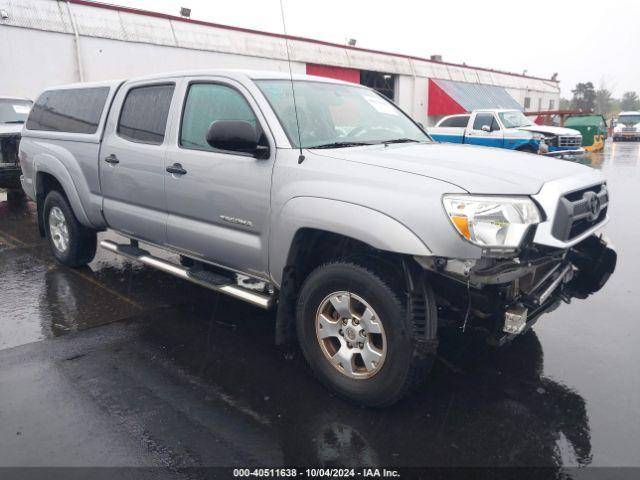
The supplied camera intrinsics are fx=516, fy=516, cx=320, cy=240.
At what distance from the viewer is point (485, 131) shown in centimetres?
1505

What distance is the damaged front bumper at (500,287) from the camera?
2678 millimetres

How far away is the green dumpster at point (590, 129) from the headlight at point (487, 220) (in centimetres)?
2434

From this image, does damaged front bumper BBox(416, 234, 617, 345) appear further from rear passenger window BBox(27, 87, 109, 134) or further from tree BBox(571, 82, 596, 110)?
tree BBox(571, 82, 596, 110)

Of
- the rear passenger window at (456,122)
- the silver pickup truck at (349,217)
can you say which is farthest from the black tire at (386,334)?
the rear passenger window at (456,122)

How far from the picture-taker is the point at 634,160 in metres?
18.8

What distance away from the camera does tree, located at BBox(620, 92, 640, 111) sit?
110562 mm

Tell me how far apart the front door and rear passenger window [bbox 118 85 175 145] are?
24 centimetres

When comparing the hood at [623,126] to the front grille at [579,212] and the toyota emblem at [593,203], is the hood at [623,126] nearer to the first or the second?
the front grille at [579,212]

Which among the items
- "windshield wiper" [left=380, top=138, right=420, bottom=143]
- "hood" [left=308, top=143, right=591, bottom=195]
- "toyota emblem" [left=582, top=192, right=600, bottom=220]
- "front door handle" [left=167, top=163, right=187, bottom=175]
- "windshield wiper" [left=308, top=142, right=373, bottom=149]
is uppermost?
"windshield wiper" [left=380, top=138, right=420, bottom=143]

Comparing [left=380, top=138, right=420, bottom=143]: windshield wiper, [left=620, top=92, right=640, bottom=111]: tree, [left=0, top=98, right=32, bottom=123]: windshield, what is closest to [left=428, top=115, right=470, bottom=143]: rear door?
[left=0, top=98, right=32, bottom=123]: windshield

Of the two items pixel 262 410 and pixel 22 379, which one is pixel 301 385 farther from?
pixel 22 379

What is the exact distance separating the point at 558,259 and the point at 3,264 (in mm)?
6081

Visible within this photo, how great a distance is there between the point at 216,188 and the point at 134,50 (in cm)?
1668

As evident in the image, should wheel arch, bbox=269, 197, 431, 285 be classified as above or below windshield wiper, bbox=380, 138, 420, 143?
below
